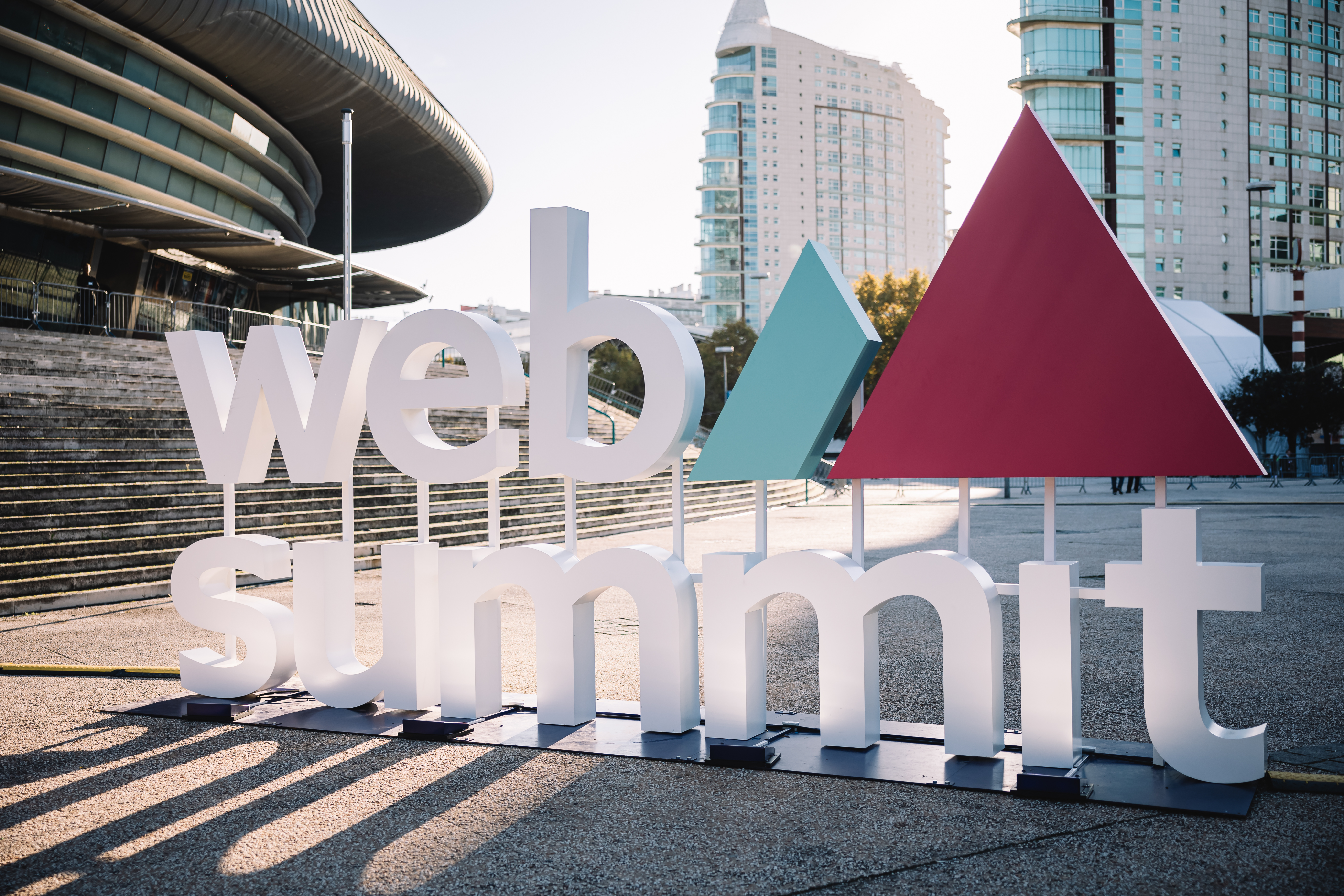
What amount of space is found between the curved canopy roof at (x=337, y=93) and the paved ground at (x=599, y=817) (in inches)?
943

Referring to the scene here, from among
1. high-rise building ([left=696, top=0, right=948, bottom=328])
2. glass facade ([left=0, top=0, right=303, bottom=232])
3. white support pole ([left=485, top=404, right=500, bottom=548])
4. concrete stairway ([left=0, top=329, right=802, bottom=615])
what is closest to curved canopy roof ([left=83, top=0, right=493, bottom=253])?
glass facade ([left=0, top=0, right=303, bottom=232])

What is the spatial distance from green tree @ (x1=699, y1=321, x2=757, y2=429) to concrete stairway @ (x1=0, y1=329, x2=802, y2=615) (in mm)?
42087

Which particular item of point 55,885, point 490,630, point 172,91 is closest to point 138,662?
point 490,630

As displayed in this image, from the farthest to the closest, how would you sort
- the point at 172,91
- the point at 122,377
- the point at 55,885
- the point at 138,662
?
the point at 172,91 → the point at 122,377 → the point at 138,662 → the point at 55,885

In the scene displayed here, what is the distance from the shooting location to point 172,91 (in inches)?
1103

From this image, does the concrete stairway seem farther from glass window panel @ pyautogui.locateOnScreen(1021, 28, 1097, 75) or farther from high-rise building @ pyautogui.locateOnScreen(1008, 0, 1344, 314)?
high-rise building @ pyautogui.locateOnScreen(1008, 0, 1344, 314)

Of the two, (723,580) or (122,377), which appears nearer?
(723,580)

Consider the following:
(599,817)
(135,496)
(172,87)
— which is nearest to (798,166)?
(172,87)

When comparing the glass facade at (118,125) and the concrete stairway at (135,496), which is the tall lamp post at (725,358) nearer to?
the concrete stairway at (135,496)

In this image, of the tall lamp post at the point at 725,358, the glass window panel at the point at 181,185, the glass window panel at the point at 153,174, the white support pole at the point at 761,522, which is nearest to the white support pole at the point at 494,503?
the white support pole at the point at 761,522

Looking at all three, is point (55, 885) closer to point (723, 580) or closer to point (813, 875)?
point (813, 875)

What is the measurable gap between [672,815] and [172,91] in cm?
2960

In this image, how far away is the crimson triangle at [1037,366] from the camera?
17.8 feet

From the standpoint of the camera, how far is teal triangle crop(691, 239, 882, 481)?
6.09 m
